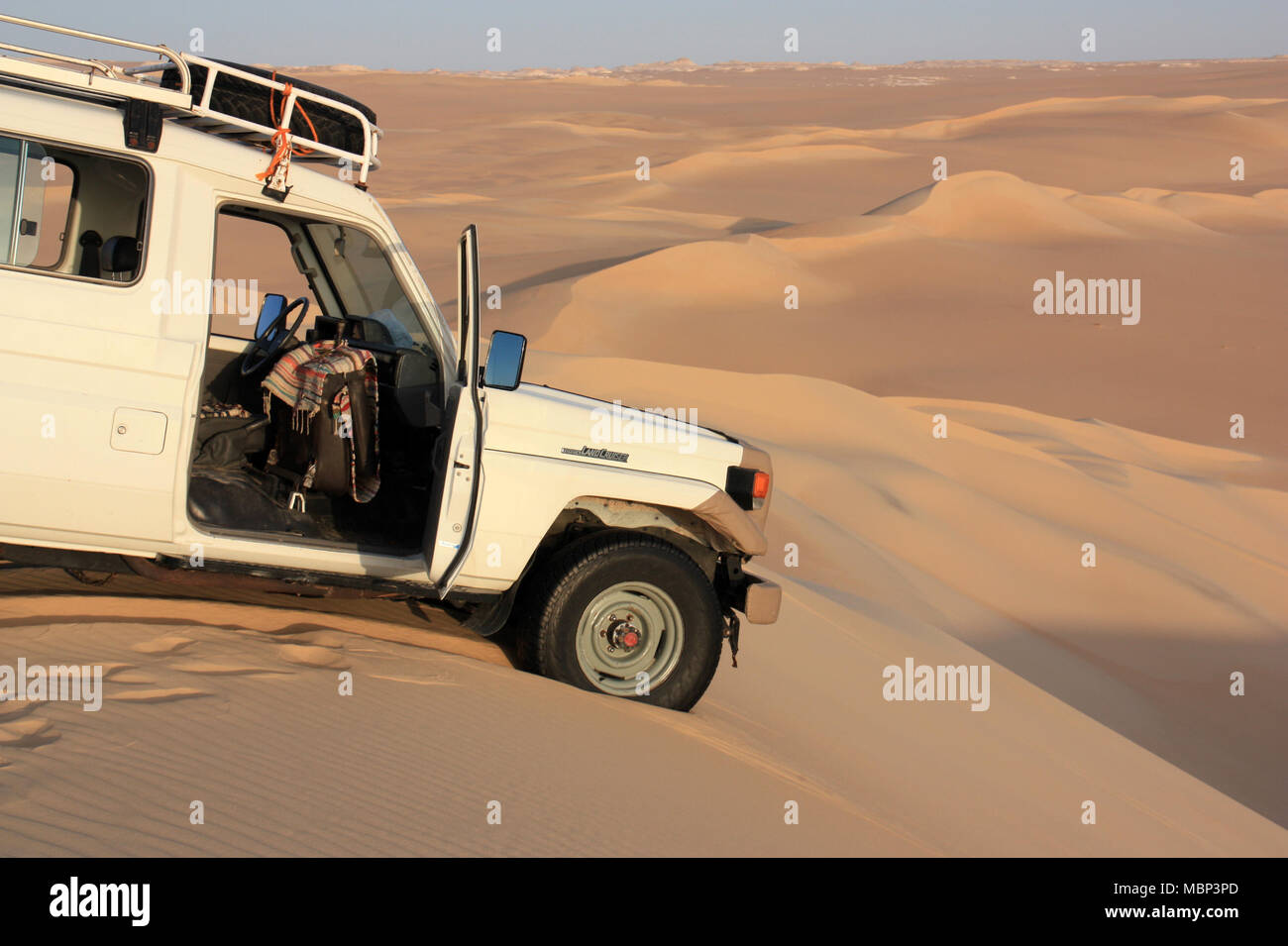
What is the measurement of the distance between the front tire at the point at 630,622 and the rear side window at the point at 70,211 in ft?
7.45

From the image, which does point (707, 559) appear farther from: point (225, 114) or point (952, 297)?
point (952, 297)

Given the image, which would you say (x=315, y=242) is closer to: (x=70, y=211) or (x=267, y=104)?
(x=267, y=104)

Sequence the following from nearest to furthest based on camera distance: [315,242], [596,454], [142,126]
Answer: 1. [142,126]
2. [596,454]
3. [315,242]

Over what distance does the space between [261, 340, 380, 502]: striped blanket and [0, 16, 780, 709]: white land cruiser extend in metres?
0.01

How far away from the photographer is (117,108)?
480cm

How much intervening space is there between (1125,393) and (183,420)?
1946cm

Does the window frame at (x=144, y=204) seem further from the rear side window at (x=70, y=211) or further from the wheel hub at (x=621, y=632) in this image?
the wheel hub at (x=621, y=632)

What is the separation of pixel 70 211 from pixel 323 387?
142cm

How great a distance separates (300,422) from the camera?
206 inches

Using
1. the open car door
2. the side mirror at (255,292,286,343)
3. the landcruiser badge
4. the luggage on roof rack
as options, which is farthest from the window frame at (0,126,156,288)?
the landcruiser badge

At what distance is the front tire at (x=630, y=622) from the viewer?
215 inches

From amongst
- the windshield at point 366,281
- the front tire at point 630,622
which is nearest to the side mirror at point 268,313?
the windshield at point 366,281

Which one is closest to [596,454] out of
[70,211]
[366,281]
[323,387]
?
[323,387]

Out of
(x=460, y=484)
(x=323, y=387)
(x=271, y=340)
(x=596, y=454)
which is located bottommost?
(x=460, y=484)
